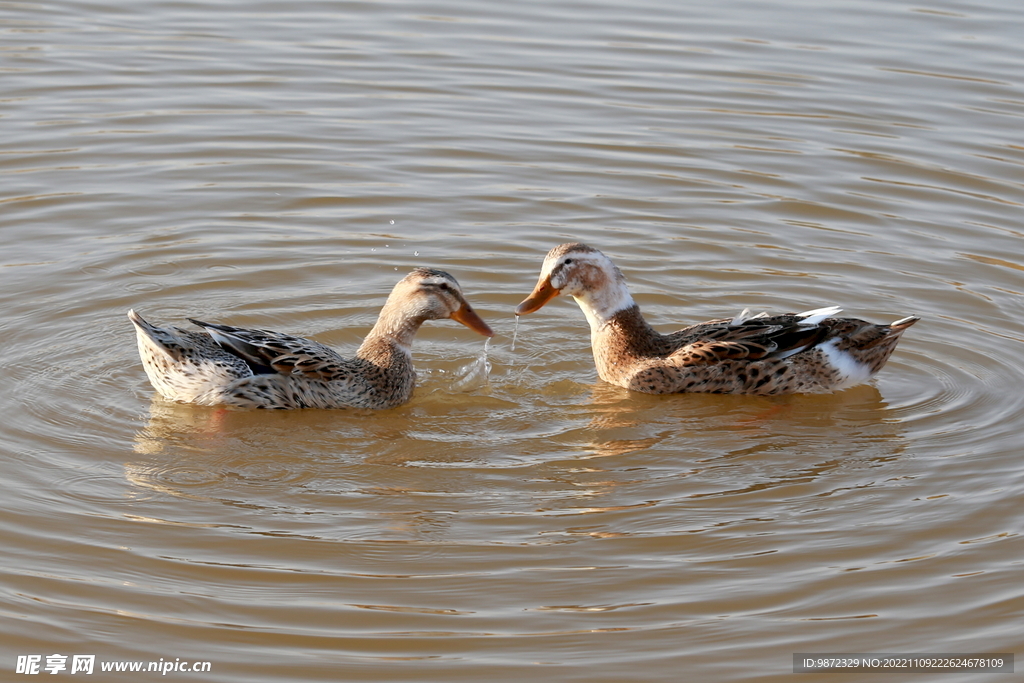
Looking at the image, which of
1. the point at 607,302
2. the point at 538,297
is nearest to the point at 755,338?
the point at 607,302

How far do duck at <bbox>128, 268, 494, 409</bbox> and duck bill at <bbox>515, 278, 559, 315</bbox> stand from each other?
0.65 m

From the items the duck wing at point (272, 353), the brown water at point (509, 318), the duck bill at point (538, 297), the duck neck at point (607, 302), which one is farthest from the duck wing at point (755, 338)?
the duck wing at point (272, 353)

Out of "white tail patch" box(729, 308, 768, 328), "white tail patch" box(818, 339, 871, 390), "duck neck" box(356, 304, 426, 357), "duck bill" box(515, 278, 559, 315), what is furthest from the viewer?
"duck bill" box(515, 278, 559, 315)

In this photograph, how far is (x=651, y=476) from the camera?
27.4ft

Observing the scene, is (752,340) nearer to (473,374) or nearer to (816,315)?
(816,315)

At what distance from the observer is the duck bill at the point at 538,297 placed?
10.1m

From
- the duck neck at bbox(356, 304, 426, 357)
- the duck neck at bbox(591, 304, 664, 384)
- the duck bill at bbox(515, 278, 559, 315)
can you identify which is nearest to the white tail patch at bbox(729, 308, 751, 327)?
the duck neck at bbox(591, 304, 664, 384)

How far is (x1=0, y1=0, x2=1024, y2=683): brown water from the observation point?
22.2 feet

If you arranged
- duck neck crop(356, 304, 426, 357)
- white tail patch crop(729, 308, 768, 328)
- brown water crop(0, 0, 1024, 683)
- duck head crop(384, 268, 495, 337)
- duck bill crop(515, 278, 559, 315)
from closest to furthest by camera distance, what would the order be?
brown water crop(0, 0, 1024, 683) → duck head crop(384, 268, 495, 337) → duck neck crop(356, 304, 426, 357) → white tail patch crop(729, 308, 768, 328) → duck bill crop(515, 278, 559, 315)

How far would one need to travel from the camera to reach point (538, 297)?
1012 centimetres

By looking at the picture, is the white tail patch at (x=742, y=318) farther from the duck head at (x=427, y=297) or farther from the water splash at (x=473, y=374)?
the duck head at (x=427, y=297)

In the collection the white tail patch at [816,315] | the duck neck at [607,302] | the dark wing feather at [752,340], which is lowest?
the dark wing feather at [752,340]

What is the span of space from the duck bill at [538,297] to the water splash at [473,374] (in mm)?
439

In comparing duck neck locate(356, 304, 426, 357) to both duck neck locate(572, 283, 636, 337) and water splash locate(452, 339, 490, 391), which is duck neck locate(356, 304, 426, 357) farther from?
duck neck locate(572, 283, 636, 337)
